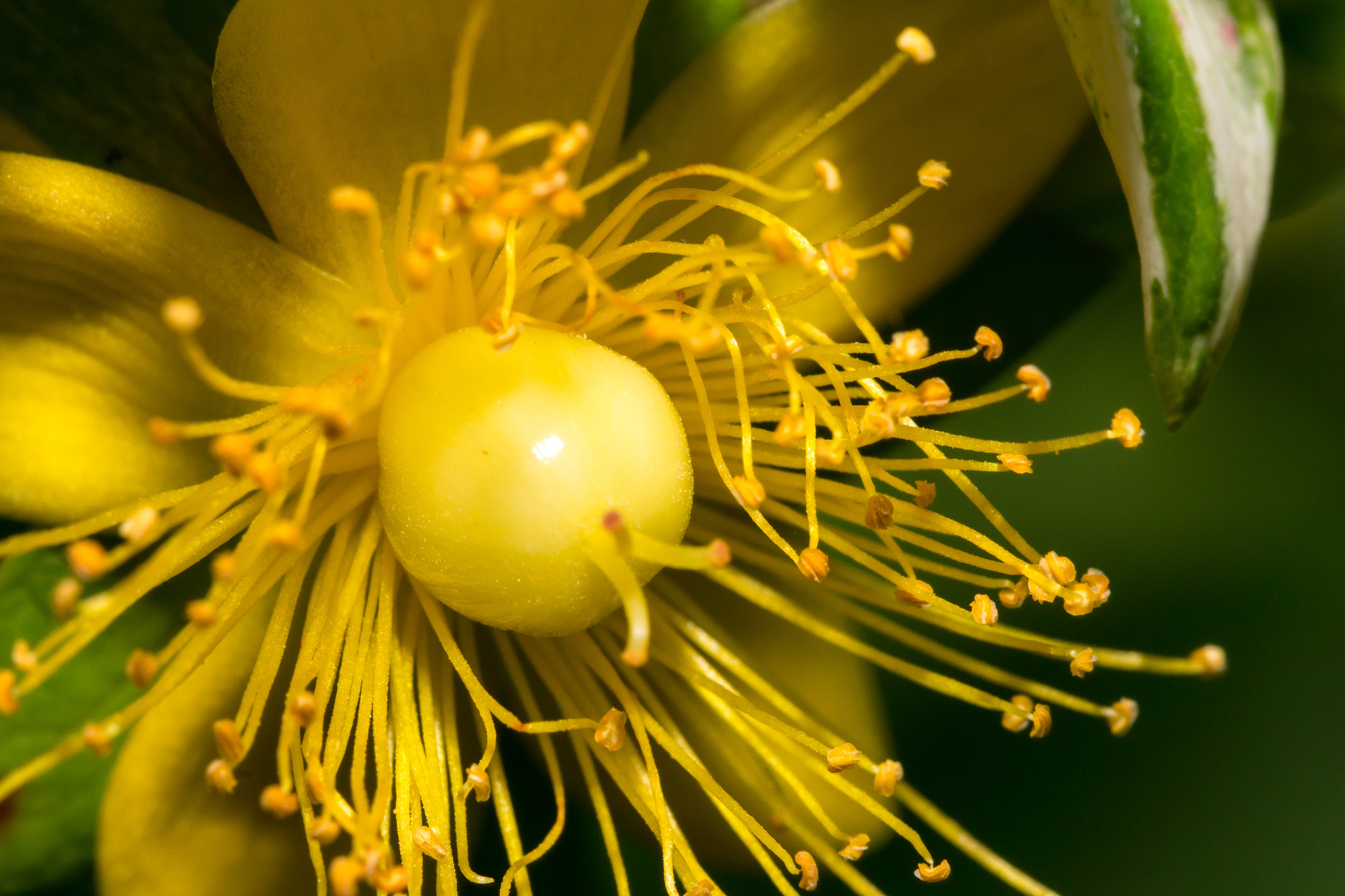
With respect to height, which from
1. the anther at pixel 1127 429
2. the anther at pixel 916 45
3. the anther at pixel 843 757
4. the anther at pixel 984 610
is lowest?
the anther at pixel 843 757

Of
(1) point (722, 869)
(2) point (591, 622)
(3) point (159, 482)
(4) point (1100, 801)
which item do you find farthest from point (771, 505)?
(4) point (1100, 801)

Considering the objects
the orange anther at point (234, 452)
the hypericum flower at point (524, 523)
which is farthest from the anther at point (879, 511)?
the orange anther at point (234, 452)

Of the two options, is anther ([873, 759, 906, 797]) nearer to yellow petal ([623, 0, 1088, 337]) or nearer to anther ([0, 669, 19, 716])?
yellow petal ([623, 0, 1088, 337])

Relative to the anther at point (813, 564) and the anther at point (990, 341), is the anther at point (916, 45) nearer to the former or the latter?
the anther at point (990, 341)

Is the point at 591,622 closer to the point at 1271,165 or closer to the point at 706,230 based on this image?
the point at 706,230

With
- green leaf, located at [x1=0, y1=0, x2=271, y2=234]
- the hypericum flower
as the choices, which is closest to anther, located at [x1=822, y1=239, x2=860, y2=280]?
the hypericum flower
